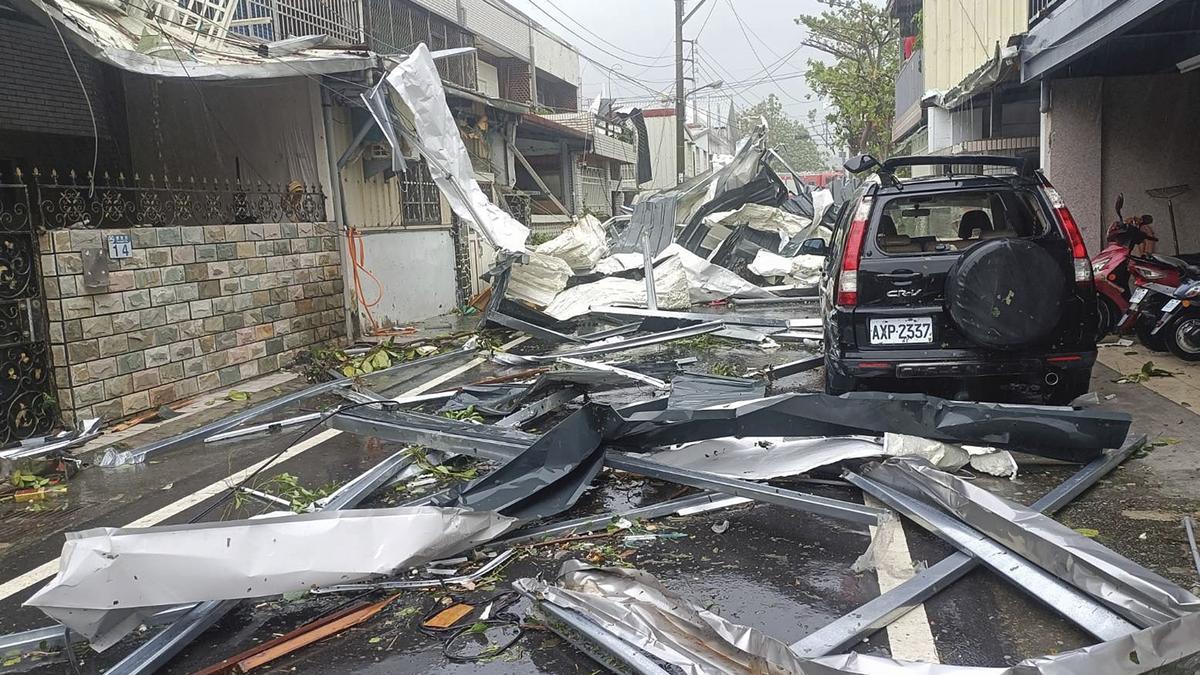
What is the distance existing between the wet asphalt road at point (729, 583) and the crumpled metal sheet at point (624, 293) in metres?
7.39

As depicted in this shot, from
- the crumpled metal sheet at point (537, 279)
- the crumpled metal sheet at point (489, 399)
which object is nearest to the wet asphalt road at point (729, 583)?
the crumpled metal sheet at point (489, 399)

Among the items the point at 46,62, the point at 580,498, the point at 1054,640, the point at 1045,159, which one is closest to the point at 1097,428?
the point at 1054,640

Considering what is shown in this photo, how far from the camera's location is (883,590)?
3.65 metres

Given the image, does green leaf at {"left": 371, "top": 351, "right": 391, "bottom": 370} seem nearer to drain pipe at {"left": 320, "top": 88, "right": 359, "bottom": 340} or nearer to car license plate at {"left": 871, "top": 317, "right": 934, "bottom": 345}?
drain pipe at {"left": 320, "top": 88, "right": 359, "bottom": 340}

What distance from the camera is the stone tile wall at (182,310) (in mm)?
7238

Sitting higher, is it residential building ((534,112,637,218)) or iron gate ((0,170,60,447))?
residential building ((534,112,637,218))

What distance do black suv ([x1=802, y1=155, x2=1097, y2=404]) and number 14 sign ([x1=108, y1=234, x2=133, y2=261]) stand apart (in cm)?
627

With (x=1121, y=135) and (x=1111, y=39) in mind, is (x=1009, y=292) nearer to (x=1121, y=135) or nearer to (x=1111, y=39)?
(x=1111, y=39)

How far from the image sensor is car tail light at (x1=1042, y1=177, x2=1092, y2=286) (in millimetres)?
5398

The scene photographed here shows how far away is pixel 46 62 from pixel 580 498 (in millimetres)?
9517

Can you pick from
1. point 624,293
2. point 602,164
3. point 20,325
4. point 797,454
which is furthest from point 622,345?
point 602,164

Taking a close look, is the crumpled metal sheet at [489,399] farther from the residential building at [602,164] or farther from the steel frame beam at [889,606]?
the residential building at [602,164]

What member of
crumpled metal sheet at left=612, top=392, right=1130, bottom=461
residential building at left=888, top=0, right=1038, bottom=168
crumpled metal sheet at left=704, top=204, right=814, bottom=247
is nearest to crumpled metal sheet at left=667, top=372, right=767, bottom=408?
crumpled metal sheet at left=612, top=392, right=1130, bottom=461

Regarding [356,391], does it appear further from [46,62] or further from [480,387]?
[46,62]
